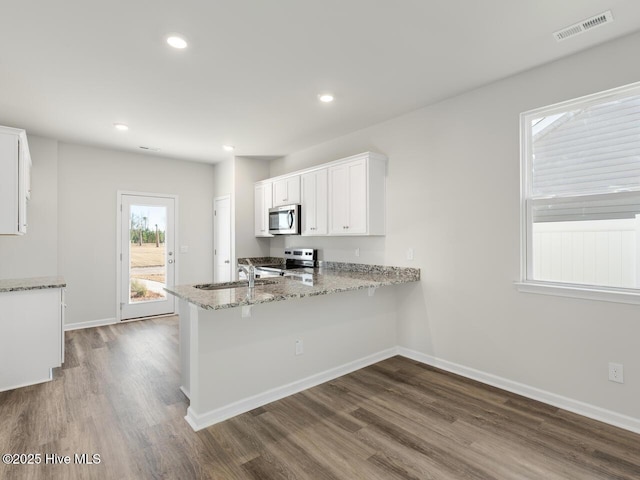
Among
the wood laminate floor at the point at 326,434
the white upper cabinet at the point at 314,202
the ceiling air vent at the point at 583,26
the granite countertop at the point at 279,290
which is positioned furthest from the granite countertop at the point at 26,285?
the ceiling air vent at the point at 583,26

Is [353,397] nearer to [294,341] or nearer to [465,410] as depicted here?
[294,341]

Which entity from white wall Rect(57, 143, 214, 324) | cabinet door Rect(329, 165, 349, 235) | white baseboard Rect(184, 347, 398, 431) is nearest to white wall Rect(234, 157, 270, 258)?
white wall Rect(57, 143, 214, 324)

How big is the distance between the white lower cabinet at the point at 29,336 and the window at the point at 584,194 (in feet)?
14.2

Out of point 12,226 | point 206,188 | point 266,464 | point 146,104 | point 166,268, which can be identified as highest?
point 146,104

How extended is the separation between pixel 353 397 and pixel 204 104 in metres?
3.17

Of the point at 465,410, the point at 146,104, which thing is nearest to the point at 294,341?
the point at 465,410

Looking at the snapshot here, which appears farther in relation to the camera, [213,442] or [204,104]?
[204,104]

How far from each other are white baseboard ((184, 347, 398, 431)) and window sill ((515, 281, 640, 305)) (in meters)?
1.67

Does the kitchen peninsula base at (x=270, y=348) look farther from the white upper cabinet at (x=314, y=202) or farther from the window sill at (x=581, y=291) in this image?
the window sill at (x=581, y=291)

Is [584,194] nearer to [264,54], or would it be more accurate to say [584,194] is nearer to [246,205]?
[264,54]

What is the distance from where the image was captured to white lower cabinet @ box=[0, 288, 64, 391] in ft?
10.2

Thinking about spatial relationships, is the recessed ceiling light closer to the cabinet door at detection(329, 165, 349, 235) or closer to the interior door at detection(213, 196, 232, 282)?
the cabinet door at detection(329, 165, 349, 235)

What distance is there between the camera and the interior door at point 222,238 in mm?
5984

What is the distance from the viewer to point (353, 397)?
9.53ft
